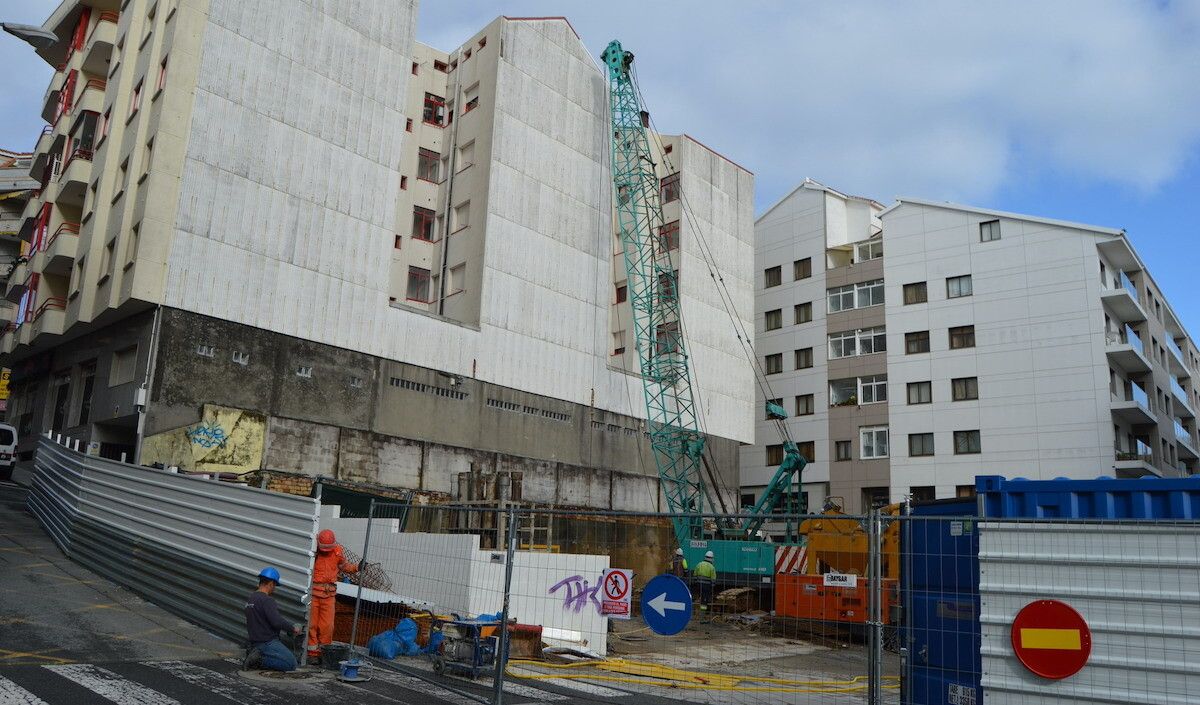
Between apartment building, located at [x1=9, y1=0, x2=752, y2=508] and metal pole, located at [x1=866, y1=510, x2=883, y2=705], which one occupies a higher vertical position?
apartment building, located at [x1=9, y1=0, x2=752, y2=508]

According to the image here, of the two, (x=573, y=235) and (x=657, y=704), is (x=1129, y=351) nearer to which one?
(x=573, y=235)

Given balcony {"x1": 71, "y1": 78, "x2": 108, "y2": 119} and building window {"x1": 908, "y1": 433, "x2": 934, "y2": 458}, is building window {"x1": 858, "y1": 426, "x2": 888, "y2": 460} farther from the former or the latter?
balcony {"x1": 71, "y1": 78, "x2": 108, "y2": 119}

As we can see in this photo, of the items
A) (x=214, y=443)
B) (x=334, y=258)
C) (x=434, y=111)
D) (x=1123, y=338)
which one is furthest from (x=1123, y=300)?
(x=214, y=443)

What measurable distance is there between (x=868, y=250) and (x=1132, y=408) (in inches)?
644

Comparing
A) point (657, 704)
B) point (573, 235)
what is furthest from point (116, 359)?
point (657, 704)

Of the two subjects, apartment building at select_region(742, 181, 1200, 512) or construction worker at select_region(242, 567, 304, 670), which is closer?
construction worker at select_region(242, 567, 304, 670)

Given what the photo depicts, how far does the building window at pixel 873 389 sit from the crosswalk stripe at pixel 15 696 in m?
44.5

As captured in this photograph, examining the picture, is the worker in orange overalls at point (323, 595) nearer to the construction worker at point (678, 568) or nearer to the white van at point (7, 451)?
the construction worker at point (678, 568)

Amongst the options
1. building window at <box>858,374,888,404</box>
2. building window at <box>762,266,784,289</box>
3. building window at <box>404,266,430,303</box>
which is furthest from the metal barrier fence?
building window at <box>762,266,784,289</box>

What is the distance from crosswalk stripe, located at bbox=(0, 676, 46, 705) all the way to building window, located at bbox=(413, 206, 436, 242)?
1359 inches

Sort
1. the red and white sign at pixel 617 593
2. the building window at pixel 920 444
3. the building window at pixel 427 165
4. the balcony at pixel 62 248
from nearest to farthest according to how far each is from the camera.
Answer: the red and white sign at pixel 617 593
the balcony at pixel 62 248
the building window at pixel 427 165
the building window at pixel 920 444

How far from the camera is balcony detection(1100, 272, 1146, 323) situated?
41.7 meters

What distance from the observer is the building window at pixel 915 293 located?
156 feet

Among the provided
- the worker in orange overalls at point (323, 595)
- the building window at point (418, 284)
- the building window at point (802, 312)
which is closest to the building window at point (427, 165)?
the building window at point (418, 284)
